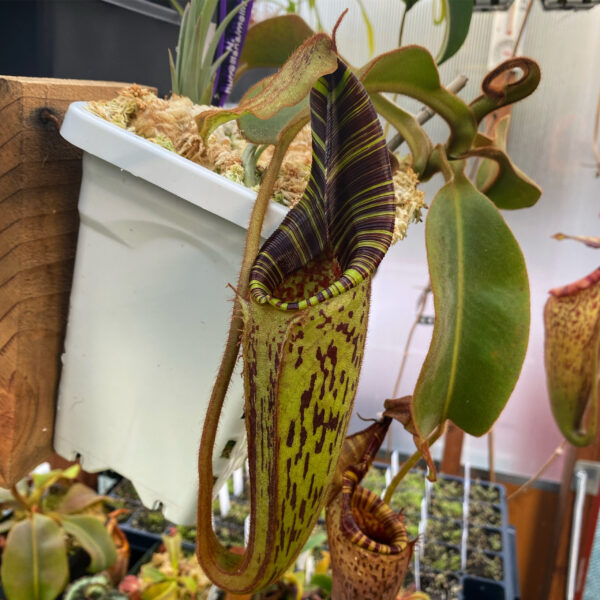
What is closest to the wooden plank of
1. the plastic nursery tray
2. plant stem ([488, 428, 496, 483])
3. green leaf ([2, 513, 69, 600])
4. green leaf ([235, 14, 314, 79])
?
green leaf ([235, 14, 314, 79])

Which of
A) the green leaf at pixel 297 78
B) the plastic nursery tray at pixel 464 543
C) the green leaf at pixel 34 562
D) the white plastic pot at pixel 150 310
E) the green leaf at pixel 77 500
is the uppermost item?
the green leaf at pixel 297 78

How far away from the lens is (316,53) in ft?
0.96

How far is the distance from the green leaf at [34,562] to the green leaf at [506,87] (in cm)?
84

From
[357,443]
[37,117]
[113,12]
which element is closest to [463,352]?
[357,443]

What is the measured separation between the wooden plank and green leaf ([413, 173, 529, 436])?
320mm

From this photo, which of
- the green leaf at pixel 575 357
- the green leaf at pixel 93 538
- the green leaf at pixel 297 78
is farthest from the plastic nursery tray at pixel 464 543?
the green leaf at pixel 297 78

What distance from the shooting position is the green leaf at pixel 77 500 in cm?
107

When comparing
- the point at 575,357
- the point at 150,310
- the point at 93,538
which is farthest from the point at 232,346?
the point at 93,538

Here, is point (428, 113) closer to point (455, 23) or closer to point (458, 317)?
point (455, 23)

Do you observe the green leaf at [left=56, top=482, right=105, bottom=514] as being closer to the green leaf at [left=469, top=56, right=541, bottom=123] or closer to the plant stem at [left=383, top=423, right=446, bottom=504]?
the plant stem at [left=383, top=423, right=446, bottom=504]

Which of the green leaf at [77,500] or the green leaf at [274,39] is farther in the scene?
the green leaf at [77,500]

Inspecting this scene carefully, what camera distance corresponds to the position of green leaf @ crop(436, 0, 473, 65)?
535 mm

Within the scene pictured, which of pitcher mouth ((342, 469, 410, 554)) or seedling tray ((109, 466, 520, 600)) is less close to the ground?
pitcher mouth ((342, 469, 410, 554))

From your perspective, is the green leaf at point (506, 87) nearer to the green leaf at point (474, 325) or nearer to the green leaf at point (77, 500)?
the green leaf at point (474, 325)
